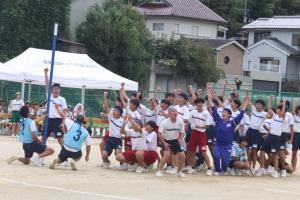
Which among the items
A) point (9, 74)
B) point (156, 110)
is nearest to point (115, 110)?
point (156, 110)

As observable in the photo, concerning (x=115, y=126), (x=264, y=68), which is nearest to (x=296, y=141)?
(x=115, y=126)

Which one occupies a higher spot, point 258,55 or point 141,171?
point 258,55

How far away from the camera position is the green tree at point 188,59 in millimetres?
55438

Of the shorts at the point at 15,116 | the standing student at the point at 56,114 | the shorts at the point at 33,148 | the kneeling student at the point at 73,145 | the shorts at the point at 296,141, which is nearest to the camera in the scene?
the kneeling student at the point at 73,145

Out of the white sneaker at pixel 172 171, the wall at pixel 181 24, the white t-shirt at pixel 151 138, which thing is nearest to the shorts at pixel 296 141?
the white sneaker at pixel 172 171

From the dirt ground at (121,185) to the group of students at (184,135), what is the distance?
446 millimetres

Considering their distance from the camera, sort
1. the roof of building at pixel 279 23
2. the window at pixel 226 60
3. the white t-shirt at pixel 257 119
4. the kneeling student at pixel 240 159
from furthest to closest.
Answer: the roof of building at pixel 279 23 → the window at pixel 226 60 → the white t-shirt at pixel 257 119 → the kneeling student at pixel 240 159

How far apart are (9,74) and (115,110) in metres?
10.5

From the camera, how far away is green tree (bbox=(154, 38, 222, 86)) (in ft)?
182

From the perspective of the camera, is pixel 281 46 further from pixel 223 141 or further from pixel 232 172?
pixel 223 141

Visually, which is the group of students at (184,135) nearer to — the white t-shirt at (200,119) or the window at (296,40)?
the white t-shirt at (200,119)

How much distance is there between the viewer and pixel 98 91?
129 feet

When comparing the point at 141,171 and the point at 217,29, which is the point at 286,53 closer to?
the point at 217,29

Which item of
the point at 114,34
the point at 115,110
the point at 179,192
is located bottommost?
the point at 179,192
